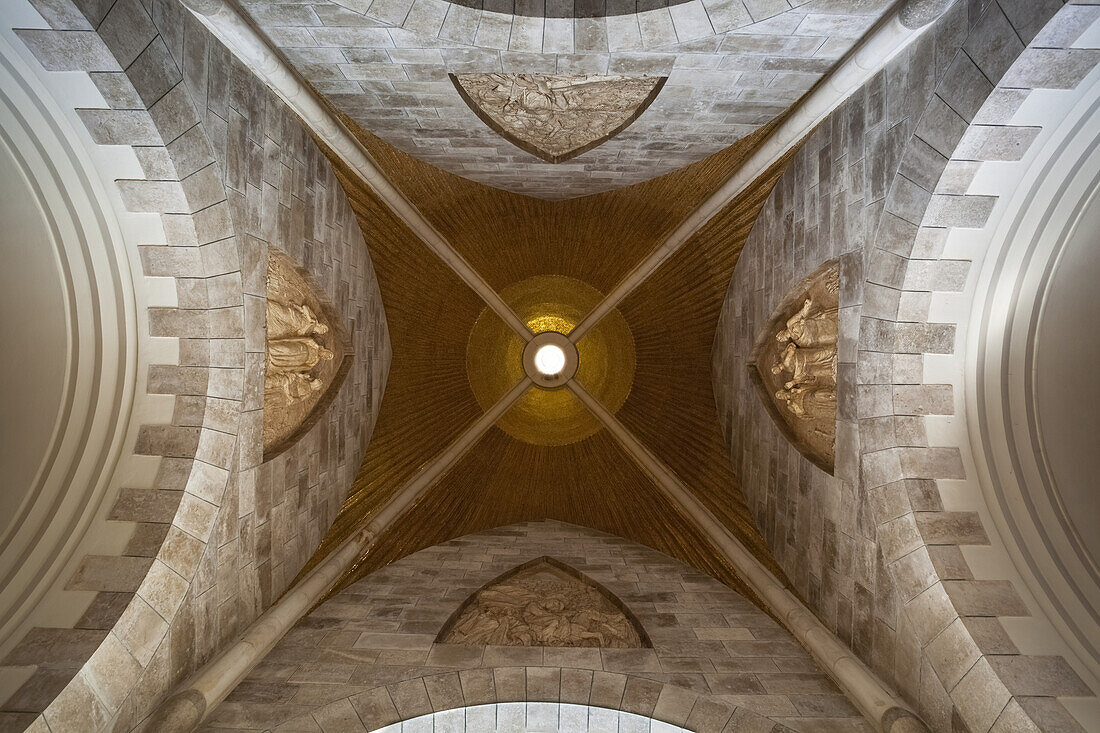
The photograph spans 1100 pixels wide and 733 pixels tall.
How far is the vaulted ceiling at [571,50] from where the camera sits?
4.57 meters

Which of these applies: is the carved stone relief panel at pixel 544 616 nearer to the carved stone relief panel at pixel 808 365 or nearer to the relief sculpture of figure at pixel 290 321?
the carved stone relief panel at pixel 808 365

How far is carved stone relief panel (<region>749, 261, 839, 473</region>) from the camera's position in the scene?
19.2ft

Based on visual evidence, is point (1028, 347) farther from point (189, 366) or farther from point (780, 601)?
point (189, 366)

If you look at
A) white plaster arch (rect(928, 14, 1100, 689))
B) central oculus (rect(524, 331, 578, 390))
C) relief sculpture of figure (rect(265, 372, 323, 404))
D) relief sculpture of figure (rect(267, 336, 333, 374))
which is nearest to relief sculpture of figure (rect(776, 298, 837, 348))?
white plaster arch (rect(928, 14, 1100, 689))

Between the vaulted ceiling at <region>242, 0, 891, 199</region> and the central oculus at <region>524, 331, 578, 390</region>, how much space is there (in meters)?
3.83

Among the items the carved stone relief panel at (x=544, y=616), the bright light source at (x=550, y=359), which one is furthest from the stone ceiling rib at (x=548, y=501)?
the carved stone relief panel at (x=544, y=616)

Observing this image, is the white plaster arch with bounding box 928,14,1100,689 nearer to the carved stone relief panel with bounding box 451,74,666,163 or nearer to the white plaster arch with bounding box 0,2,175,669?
the carved stone relief panel with bounding box 451,74,666,163

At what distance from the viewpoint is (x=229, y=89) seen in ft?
15.6

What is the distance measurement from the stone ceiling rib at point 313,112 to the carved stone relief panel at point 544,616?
13.0 ft

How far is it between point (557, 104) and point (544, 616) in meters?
5.33

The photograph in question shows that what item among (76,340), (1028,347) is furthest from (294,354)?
(1028,347)

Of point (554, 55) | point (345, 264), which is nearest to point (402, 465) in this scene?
point (345, 264)

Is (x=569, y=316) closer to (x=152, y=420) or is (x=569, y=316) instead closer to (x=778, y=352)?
(x=778, y=352)

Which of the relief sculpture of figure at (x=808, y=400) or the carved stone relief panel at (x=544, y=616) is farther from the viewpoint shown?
the relief sculpture of figure at (x=808, y=400)
